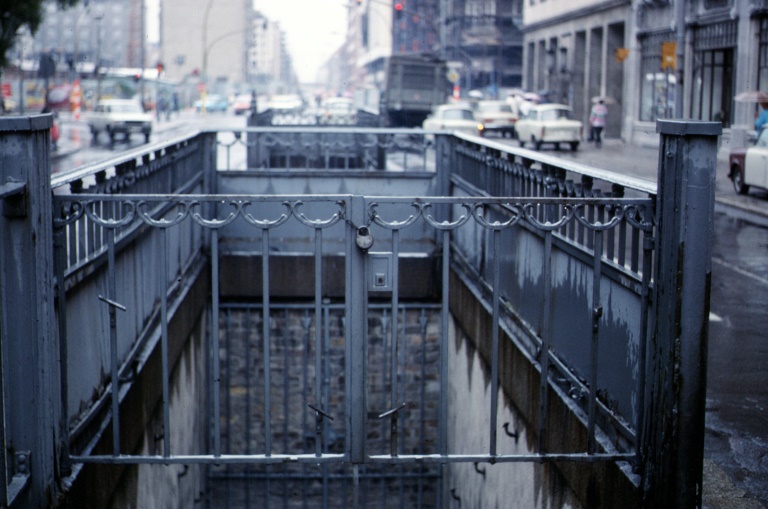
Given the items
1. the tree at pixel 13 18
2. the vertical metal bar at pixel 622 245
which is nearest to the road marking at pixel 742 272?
the vertical metal bar at pixel 622 245

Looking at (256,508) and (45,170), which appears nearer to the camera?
(45,170)

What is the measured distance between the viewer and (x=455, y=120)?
43.6m

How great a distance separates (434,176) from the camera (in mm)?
13945

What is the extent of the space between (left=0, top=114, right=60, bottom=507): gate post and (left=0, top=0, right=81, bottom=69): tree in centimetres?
3562

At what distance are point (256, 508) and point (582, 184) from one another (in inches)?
261

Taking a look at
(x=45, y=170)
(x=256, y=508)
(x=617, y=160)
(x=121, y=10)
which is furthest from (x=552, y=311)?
(x=121, y=10)

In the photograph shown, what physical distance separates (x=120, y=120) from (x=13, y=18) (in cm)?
862

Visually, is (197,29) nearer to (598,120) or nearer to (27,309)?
(598,120)

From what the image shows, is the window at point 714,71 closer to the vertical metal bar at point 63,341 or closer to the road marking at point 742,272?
the road marking at point 742,272

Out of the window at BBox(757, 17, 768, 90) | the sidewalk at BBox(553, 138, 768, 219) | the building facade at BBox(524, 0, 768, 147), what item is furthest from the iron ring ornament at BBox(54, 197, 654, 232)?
the window at BBox(757, 17, 768, 90)

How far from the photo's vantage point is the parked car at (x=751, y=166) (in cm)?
2272

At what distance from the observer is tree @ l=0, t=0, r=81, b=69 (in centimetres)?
3838

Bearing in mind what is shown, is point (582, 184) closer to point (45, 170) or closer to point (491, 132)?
point (45, 170)

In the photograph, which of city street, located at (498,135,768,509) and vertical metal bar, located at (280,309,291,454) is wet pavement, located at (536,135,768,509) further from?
vertical metal bar, located at (280,309,291,454)
